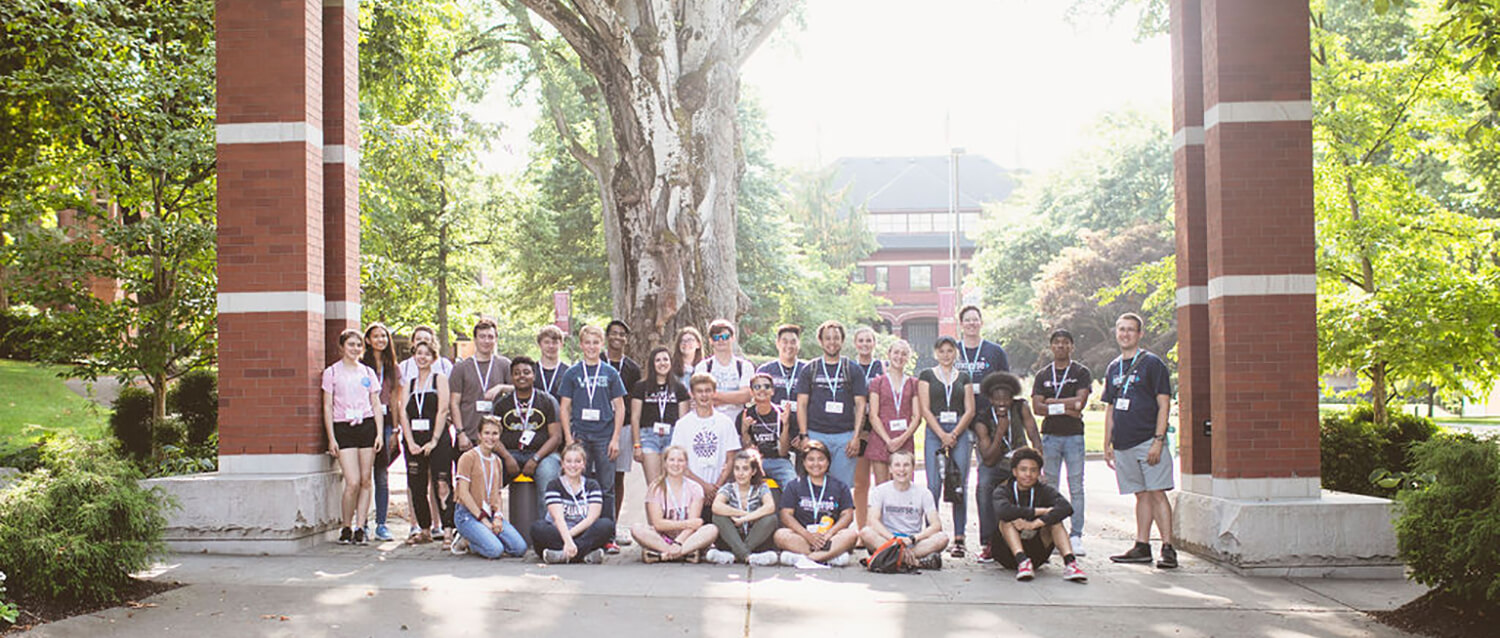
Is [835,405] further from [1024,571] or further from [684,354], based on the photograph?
[1024,571]

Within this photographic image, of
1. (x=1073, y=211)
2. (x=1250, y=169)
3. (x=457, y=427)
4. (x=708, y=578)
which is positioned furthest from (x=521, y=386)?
(x=1073, y=211)

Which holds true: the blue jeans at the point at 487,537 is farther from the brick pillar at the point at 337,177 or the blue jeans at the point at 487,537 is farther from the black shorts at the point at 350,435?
the brick pillar at the point at 337,177

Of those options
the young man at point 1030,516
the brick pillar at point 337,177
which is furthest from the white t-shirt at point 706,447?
the brick pillar at point 337,177

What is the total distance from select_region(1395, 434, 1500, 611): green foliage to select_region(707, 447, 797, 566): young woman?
13.8ft

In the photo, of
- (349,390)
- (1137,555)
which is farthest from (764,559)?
(349,390)

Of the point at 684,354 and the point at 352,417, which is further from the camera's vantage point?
the point at 684,354

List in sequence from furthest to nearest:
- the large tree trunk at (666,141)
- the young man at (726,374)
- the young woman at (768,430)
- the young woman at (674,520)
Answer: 1. the large tree trunk at (666,141)
2. the young man at (726,374)
3. the young woman at (768,430)
4. the young woman at (674,520)

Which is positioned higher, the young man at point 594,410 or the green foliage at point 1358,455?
the young man at point 594,410

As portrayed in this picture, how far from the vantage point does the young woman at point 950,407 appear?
9055mm

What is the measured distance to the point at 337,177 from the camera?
400 inches

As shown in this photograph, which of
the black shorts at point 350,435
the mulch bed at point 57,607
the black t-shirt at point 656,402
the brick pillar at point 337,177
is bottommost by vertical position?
the mulch bed at point 57,607

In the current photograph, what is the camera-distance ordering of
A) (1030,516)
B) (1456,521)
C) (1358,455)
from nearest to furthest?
(1456,521) → (1030,516) → (1358,455)

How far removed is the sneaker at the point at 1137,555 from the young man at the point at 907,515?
128 cm

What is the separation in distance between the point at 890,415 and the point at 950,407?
1.69 ft
